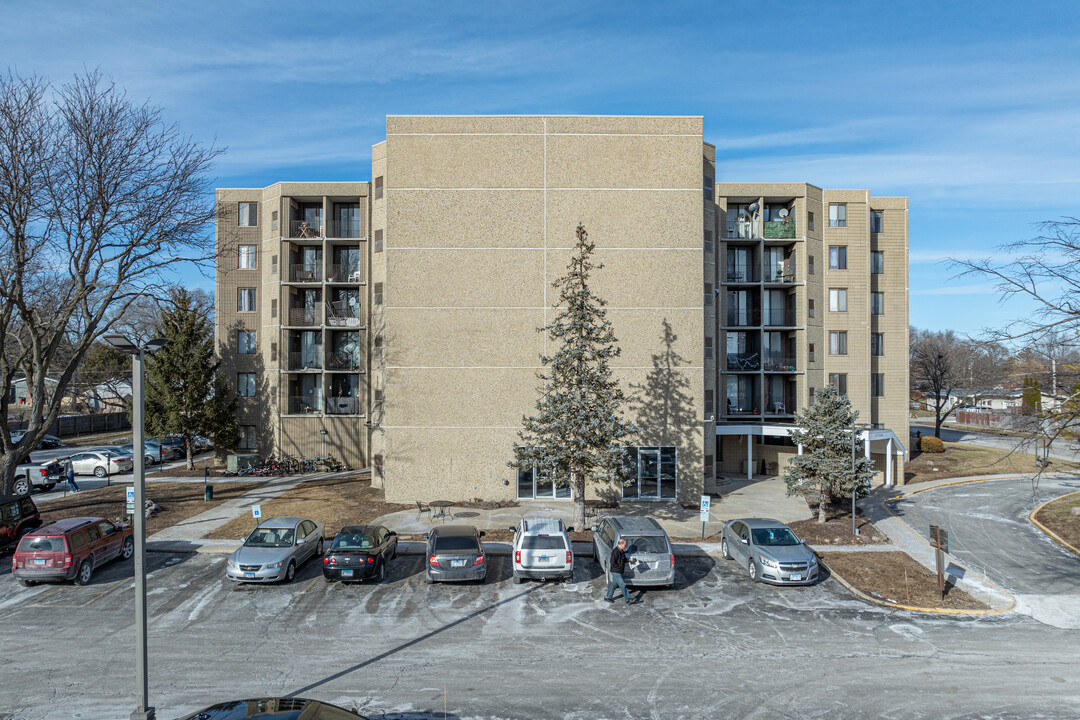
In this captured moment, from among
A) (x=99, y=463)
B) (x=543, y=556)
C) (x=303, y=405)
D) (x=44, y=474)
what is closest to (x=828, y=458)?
(x=543, y=556)

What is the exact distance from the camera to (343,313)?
37.1 metres

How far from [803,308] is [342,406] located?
89.0 feet

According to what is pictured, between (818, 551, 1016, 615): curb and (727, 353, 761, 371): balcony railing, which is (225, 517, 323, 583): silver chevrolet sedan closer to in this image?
(818, 551, 1016, 615): curb

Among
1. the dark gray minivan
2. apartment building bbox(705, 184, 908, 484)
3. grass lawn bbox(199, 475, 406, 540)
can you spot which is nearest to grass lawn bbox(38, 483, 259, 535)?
grass lawn bbox(199, 475, 406, 540)

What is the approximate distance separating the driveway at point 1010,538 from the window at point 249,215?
37.2m

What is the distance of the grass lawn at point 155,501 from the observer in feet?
79.2

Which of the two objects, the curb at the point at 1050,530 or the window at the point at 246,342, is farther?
the window at the point at 246,342

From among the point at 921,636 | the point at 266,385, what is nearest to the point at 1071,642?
the point at 921,636

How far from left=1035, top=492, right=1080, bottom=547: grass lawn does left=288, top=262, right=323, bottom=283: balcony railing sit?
3616 cm

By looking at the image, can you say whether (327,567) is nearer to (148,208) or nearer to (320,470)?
(148,208)

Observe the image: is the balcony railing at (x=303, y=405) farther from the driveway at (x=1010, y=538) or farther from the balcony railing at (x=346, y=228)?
the driveway at (x=1010, y=538)

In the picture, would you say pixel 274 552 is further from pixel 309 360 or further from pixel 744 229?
pixel 744 229

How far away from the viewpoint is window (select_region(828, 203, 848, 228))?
120 ft

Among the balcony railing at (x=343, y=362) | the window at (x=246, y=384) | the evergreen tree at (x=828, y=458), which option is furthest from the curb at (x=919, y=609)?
the window at (x=246, y=384)
